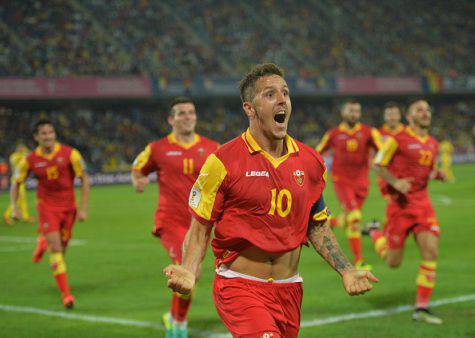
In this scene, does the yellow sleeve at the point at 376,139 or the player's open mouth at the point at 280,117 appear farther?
the yellow sleeve at the point at 376,139

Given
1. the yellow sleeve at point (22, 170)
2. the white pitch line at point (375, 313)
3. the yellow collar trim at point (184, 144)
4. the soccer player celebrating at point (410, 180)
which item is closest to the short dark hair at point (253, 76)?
the yellow collar trim at point (184, 144)

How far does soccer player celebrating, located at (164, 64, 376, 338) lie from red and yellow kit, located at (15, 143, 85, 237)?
647 centimetres

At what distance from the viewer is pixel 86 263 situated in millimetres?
14664

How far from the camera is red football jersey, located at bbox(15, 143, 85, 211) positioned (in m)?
11.3

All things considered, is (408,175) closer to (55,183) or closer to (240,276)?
(55,183)

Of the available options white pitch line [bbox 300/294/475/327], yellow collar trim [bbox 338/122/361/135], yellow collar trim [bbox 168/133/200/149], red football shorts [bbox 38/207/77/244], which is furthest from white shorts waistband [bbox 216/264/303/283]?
yellow collar trim [bbox 338/122/361/135]

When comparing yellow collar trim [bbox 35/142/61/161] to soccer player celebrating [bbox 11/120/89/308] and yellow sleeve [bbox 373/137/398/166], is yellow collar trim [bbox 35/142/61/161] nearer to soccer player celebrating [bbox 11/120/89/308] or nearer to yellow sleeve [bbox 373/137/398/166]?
soccer player celebrating [bbox 11/120/89/308]

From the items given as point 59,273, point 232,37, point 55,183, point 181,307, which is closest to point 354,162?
point 55,183

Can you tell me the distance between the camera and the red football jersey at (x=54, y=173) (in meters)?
11.3

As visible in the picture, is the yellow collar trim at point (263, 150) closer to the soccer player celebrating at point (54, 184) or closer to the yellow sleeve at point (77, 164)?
the soccer player celebrating at point (54, 184)

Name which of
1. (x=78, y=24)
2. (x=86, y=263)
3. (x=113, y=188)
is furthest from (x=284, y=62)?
(x=86, y=263)

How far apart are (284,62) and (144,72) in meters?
11.2

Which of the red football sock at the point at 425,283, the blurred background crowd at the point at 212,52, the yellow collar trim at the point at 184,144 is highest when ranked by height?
the blurred background crowd at the point at 212,52

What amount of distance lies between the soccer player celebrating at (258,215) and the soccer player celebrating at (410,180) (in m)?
4.61
